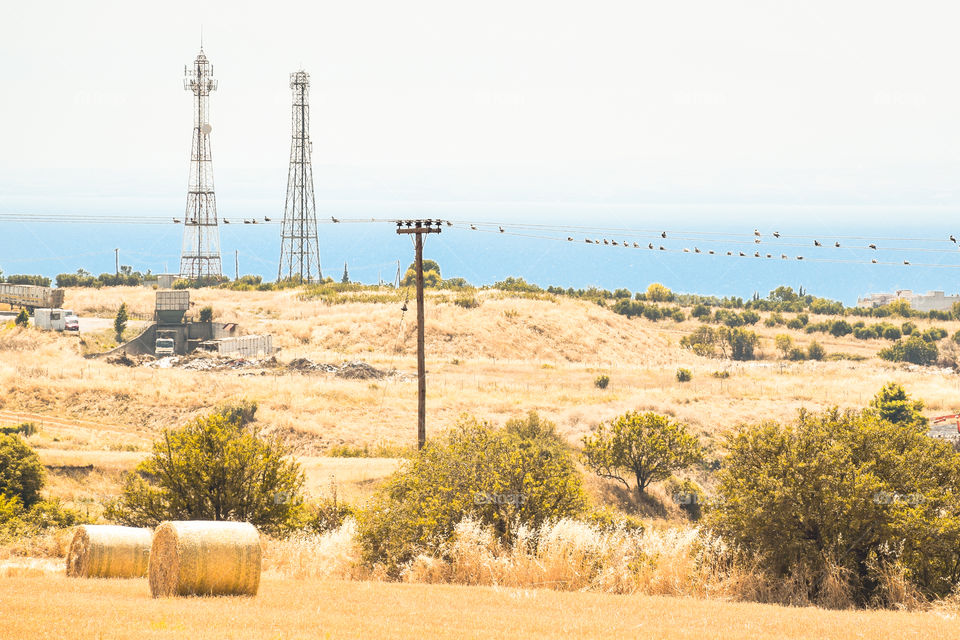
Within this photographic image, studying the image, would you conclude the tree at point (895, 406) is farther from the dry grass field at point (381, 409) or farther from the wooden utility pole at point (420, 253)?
the wooden utility pole at point (420, 253)

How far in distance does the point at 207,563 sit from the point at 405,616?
447cm

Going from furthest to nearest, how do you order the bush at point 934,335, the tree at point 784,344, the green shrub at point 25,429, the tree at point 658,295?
the tree at point 658,295, the bush at point 934,335, the tree at point 784,344, the green shrub at point 25,429

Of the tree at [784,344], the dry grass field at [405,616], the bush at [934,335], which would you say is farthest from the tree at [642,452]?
the bush at [934,335]

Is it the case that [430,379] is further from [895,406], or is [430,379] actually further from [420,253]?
[420,253]

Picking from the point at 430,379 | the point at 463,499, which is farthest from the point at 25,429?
the point at 463,499

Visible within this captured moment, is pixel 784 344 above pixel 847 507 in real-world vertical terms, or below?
below

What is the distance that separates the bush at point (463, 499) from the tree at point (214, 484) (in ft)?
13.4

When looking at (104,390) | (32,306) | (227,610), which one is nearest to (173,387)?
(104,390)

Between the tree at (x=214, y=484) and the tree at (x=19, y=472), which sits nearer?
the tree at (x=214, y=484)

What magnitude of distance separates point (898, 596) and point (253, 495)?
17305 mm

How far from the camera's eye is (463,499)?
24.9m

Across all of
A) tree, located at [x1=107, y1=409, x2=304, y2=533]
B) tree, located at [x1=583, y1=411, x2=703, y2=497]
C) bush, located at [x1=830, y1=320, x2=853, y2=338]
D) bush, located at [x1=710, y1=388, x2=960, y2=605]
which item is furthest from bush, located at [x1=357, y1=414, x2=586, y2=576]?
bush, located at [x1=830, y1=320, x2=853, y2=338]

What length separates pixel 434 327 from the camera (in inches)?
3907

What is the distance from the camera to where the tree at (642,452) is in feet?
167
